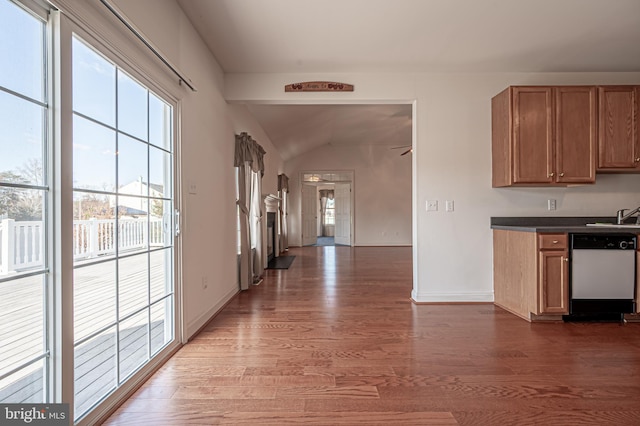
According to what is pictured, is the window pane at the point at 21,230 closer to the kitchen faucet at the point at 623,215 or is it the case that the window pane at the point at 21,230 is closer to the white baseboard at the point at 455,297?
the white baseboard at the point at 455,297

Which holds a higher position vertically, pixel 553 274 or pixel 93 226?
pixel 93 226

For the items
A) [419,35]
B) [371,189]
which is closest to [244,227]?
[419,35]

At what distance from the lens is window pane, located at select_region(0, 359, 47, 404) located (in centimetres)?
115

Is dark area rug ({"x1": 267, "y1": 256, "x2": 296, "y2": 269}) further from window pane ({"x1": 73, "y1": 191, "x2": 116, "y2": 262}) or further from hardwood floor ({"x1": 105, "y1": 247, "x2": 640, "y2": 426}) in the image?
window pane ({"x1": 73, "y1": 191, "x2": 116, "y2": 262})

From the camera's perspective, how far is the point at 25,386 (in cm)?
122

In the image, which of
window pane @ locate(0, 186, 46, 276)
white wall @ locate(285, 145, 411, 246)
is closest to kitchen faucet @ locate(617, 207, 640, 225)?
window pane @ locate(0, 186, 46, 276)

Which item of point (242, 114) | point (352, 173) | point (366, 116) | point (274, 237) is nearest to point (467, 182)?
point (242, 114)

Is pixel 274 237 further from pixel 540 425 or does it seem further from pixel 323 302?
pixel 540 425

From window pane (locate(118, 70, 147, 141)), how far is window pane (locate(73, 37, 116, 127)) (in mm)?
56

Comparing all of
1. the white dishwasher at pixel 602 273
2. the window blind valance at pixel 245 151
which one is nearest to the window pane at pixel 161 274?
the window blind valance at pixel 245 151

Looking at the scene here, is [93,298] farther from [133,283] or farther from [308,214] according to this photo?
[308,214]

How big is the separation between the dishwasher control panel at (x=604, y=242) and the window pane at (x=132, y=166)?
3.50m

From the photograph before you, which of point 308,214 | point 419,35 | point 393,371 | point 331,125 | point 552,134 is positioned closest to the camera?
point 393,371

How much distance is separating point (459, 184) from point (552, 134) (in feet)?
3.12
